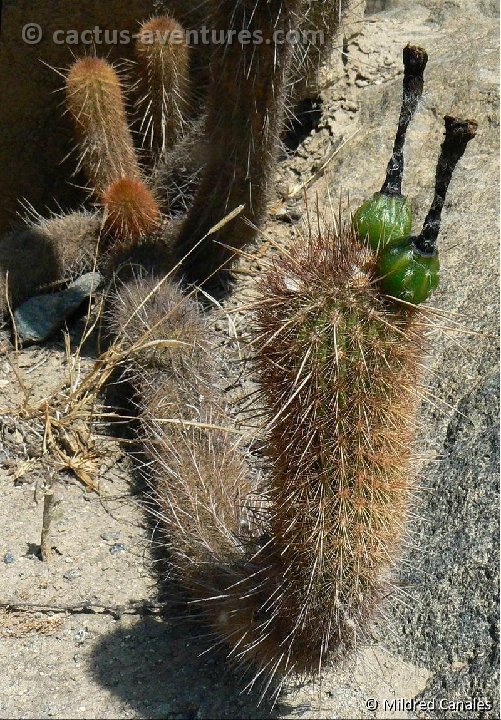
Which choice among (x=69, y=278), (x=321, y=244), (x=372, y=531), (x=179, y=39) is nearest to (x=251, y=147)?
(x=179, y=39)

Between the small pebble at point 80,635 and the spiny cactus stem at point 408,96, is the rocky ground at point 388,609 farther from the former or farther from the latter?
the spiny cactus stem at point 408,96

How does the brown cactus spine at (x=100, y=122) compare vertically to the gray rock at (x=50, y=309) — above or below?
above

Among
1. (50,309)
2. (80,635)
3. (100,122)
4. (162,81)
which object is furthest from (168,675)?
(162,81)

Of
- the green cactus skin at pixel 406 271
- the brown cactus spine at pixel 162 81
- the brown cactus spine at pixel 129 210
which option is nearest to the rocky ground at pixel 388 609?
the green cactus skin at pixel 406 271

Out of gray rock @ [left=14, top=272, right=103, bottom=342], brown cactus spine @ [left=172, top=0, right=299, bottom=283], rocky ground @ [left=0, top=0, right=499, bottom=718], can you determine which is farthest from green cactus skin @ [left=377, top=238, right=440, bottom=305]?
gray rock @ [left=14, top=272, right=103, bottom=342]

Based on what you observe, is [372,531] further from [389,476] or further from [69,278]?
[69,278]

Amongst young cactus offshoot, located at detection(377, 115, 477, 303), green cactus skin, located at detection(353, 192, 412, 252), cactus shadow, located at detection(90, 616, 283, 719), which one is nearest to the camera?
young cactus offshoot, located at detection(377, 115, 477, 303)

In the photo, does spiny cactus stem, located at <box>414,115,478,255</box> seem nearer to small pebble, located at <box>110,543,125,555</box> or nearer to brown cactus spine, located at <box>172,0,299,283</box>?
brown cactus spine, located at <box>172,0,299,283</box>
